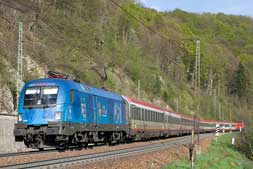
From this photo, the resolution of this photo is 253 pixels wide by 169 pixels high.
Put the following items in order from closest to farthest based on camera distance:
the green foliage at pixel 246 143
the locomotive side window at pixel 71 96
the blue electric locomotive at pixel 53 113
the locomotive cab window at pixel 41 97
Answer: the blue electric locomotive at pixel 53 113 < the locomotive cab window at pixel 41 97 < the locomotive side window at pixel 71 96 < the green foliage at pixel 246 143

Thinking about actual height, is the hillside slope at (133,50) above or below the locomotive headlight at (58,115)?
above

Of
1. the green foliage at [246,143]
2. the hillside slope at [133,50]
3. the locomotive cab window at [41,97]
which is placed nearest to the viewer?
the locomotive cab window at [41,97]

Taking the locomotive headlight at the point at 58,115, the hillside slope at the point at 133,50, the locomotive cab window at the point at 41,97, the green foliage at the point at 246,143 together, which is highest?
the hillside slope at the point at 133,50

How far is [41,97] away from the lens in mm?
21453

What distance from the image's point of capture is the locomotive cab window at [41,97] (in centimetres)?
2128

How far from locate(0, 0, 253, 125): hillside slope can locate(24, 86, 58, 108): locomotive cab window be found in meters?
6.04

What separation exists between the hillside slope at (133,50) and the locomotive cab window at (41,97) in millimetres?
6035

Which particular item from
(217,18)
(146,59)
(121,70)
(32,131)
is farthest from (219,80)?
(32,131)

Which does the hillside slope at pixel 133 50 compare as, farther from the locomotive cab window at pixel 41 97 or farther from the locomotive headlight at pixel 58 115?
the locomotive headlight at pixel 58 115

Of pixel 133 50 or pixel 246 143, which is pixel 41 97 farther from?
pixel 133 50

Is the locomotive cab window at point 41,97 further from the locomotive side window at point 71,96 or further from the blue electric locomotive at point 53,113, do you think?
the locomotive side window at point 71,96

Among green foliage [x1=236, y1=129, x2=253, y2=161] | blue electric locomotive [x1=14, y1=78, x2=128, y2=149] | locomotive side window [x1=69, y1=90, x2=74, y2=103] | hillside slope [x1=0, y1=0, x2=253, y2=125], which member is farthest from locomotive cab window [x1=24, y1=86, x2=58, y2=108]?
green foliage [x1=236, y1=129, x2=253, y2=161]

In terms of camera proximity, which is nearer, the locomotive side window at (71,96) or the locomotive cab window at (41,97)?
the locomotive cab window at (41,97)

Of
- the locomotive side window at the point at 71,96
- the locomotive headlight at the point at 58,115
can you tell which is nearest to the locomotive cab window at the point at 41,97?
the locomotive headlight at the point at 58,115
